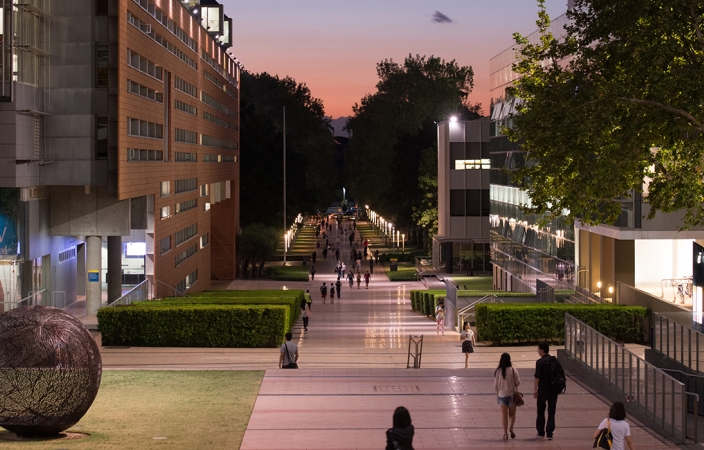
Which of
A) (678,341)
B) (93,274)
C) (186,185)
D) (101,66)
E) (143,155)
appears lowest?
(93,274)

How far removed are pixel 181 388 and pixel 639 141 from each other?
1101 cm

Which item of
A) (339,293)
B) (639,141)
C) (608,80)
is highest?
(608,80)

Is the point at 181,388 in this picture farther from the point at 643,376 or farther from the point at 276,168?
the point at 276,168

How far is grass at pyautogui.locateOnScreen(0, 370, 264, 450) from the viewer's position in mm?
15586

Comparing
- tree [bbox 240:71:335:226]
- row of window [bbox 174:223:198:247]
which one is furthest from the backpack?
tree [bbox 240:71:335:226]

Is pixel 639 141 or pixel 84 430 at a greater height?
pixel 639 141

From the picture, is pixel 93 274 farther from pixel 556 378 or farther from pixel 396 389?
pixel 556 378

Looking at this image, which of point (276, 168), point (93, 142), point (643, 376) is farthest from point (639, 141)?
point (276, 168)

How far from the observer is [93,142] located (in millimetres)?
36906

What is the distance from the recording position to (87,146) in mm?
36500

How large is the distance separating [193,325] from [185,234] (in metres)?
24.9

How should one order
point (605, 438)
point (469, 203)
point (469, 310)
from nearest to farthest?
point (605, 438)
point (469, 310)
point (469, 203)

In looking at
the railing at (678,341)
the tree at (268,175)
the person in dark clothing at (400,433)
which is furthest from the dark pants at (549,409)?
the tree at (268,175)

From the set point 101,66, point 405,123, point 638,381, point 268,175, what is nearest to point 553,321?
point 638,381
